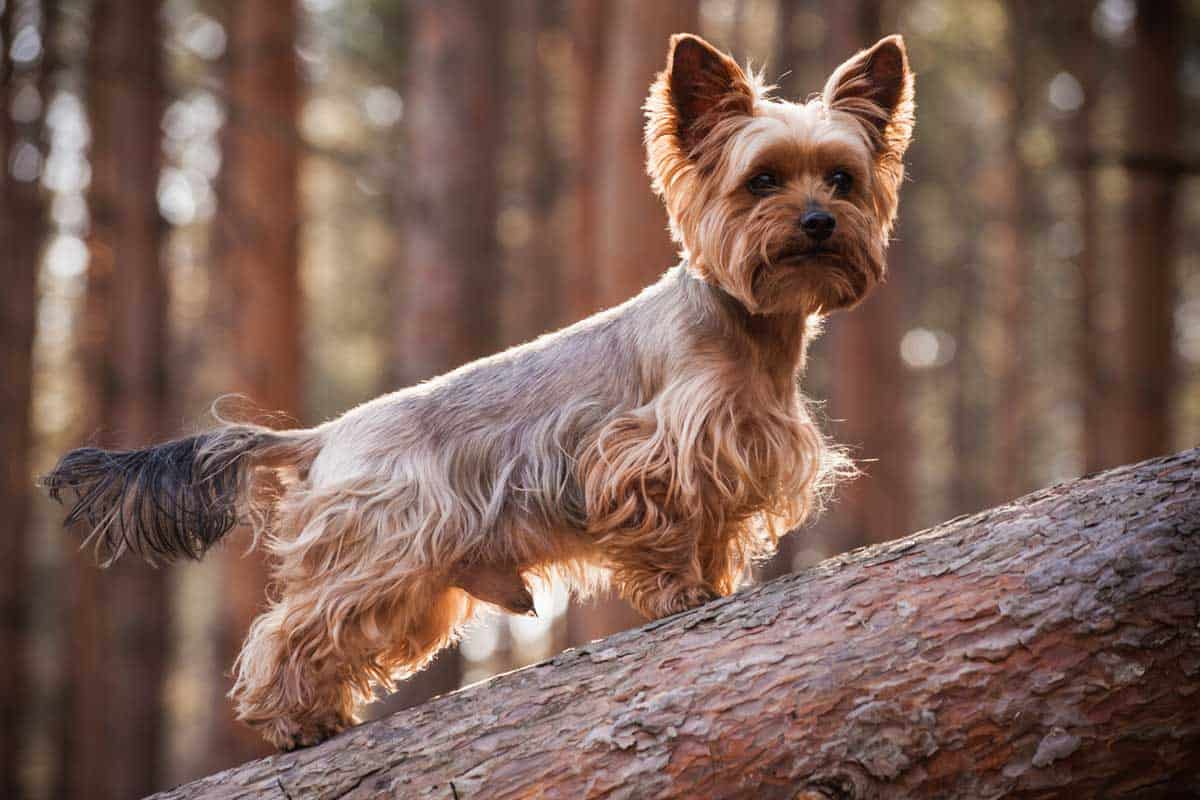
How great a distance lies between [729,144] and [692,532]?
1.79m

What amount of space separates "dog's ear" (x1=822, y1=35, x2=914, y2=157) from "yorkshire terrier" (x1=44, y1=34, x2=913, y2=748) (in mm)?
11

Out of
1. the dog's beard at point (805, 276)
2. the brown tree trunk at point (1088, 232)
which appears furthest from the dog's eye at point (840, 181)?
the brown tree trunk at point (1088, 232)

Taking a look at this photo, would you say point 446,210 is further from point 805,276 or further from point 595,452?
point 805,276

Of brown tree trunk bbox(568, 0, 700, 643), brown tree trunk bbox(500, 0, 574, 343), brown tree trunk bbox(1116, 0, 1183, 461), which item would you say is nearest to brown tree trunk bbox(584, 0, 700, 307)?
brown tree trunk bbox(568, 0, 700, 643)

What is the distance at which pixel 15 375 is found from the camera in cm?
1410

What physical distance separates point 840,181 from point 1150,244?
31.1ft

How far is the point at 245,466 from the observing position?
502cm

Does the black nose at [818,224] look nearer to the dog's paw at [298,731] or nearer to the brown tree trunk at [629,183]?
the dog's paw at [298,731]

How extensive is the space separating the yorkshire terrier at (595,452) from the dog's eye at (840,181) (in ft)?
0.03

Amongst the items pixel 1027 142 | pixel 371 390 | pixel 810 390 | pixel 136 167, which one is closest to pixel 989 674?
pixel 136 167

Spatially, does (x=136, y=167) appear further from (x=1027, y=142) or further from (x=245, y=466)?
(x=1027, y=142)

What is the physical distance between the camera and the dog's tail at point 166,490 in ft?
16.0

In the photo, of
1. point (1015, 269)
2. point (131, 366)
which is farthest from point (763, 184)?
point (1015, 269)

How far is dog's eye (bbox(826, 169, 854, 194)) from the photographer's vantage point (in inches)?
191
